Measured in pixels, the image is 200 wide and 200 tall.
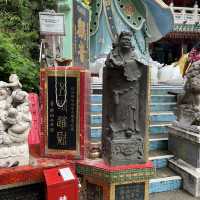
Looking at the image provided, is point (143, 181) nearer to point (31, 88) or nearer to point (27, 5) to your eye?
point (31, 88)

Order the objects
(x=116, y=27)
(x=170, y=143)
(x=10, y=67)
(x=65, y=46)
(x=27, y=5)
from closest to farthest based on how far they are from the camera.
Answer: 1. (x=170, y=143)
2. (x=10, y=67)
3. (x=65, y=46)
4. (x=27, y=5)
5. (x=116, y=27)

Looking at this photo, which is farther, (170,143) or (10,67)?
(10,67)

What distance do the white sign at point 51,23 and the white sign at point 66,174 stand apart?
1.83 meters

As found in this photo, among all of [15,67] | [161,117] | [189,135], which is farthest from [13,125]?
[161,117]

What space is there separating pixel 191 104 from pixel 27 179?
116 inches

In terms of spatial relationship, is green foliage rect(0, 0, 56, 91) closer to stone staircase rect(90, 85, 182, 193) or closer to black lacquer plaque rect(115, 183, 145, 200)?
stone staircase rect(90, 85, 182, 193)

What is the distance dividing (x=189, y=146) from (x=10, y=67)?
12.8 ft

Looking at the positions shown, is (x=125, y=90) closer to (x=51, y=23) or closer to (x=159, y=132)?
(x=51, y=23)

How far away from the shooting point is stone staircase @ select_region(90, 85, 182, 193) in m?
4.73

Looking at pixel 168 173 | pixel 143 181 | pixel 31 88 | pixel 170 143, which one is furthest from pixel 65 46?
pixel 143 181

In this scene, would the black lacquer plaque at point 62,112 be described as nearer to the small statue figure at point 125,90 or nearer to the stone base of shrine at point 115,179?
the stone base of shrine at point 115,179

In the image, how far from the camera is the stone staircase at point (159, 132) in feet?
15.5

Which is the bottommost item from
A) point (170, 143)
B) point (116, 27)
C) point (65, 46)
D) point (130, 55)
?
point (170, 143)

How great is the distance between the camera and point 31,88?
6645 mm
